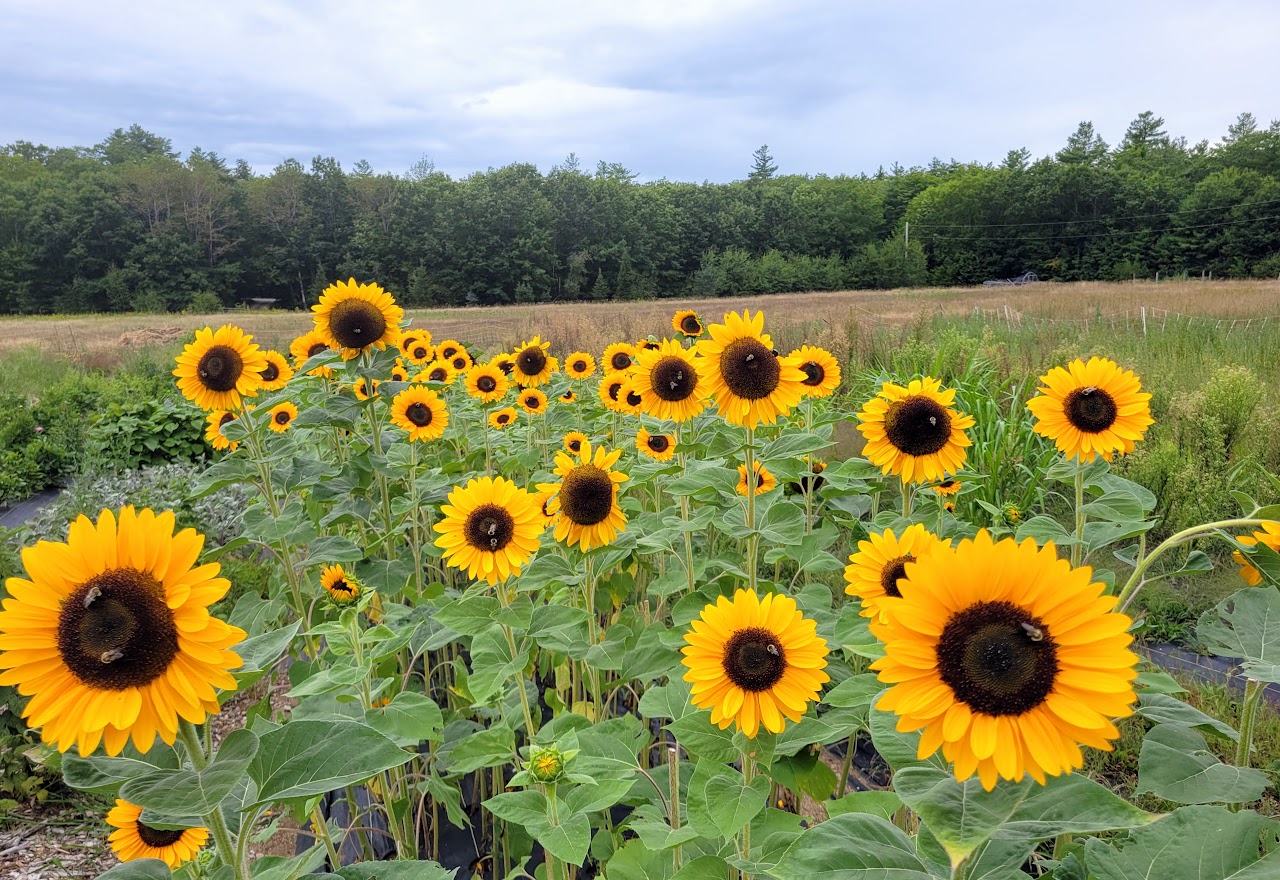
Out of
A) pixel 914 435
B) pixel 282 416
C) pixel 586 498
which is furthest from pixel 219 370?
pixel 914 435

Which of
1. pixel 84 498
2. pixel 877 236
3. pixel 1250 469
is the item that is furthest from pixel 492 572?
pixel 877 236

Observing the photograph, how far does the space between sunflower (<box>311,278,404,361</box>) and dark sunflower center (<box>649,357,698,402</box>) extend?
1.05 metres

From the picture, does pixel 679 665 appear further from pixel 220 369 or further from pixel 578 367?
pixel 578 367

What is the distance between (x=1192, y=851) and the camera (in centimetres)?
86

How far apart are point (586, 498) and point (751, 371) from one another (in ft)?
1.90

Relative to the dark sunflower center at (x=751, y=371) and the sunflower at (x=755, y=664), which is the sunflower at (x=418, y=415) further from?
the sunflower at (x=755, y=664)

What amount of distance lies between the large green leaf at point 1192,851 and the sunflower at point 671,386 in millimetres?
1596

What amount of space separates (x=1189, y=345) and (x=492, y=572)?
9.84 meters

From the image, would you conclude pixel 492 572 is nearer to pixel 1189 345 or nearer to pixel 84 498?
pixel 84 498

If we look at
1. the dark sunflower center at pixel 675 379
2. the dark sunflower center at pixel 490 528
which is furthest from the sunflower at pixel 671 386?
the dark sunflower center at pixel 490 528

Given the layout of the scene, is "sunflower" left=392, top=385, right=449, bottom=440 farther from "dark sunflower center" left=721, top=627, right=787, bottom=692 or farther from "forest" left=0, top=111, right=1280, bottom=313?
"forest" left=0, top=111, right=1280, bottom=313

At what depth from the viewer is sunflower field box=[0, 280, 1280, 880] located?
81 centimetres

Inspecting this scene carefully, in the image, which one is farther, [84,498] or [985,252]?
[985,252]

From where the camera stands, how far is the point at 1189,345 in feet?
28.2
